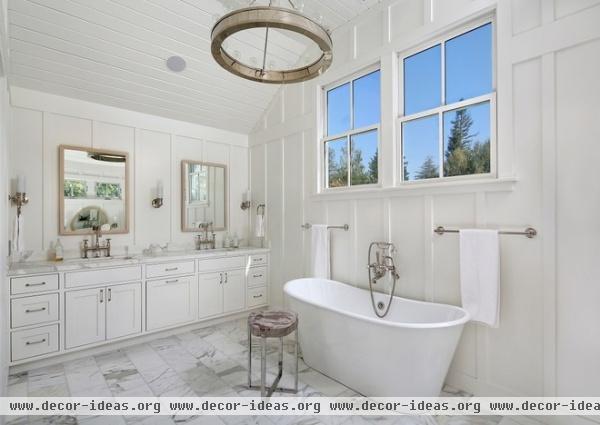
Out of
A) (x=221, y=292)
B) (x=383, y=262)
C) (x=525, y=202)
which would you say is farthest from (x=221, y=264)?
(x=525, y=202)

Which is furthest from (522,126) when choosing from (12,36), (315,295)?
(12,36)

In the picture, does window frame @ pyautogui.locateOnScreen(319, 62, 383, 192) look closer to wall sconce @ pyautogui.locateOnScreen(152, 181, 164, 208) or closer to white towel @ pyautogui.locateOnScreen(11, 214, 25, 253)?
wall sconce @ pyautogui.locateOnScreen(152, 181, 164, 208)

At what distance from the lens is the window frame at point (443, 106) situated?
2211 millimetres

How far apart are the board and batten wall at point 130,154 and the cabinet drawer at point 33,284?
53cm

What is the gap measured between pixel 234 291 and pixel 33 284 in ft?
6.38

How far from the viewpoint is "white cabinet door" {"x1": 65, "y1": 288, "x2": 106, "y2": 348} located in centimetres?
271

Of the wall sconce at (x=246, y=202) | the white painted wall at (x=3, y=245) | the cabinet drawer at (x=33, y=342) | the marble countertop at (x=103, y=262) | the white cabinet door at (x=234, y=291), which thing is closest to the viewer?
the white painted wall at (x=3, y=245)

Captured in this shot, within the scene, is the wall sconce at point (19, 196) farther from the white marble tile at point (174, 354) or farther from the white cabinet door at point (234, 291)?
the white cabinet door at point (234, 291)

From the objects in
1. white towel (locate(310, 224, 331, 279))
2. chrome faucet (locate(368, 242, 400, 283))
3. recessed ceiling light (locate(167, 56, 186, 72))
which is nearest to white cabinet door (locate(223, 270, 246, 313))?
white towel (locate(310, 224, 331, 279))

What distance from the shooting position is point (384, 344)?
6.63 feet

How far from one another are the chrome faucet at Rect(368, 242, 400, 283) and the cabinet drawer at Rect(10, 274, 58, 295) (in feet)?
9.12

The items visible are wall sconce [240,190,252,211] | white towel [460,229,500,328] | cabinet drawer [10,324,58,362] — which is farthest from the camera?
wall sconce [240,190,252,211]

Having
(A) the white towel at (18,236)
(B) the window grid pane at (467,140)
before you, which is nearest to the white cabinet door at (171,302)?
(A) the white towel at (18,236)

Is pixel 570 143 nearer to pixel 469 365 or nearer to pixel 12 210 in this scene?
pixel 469 365
